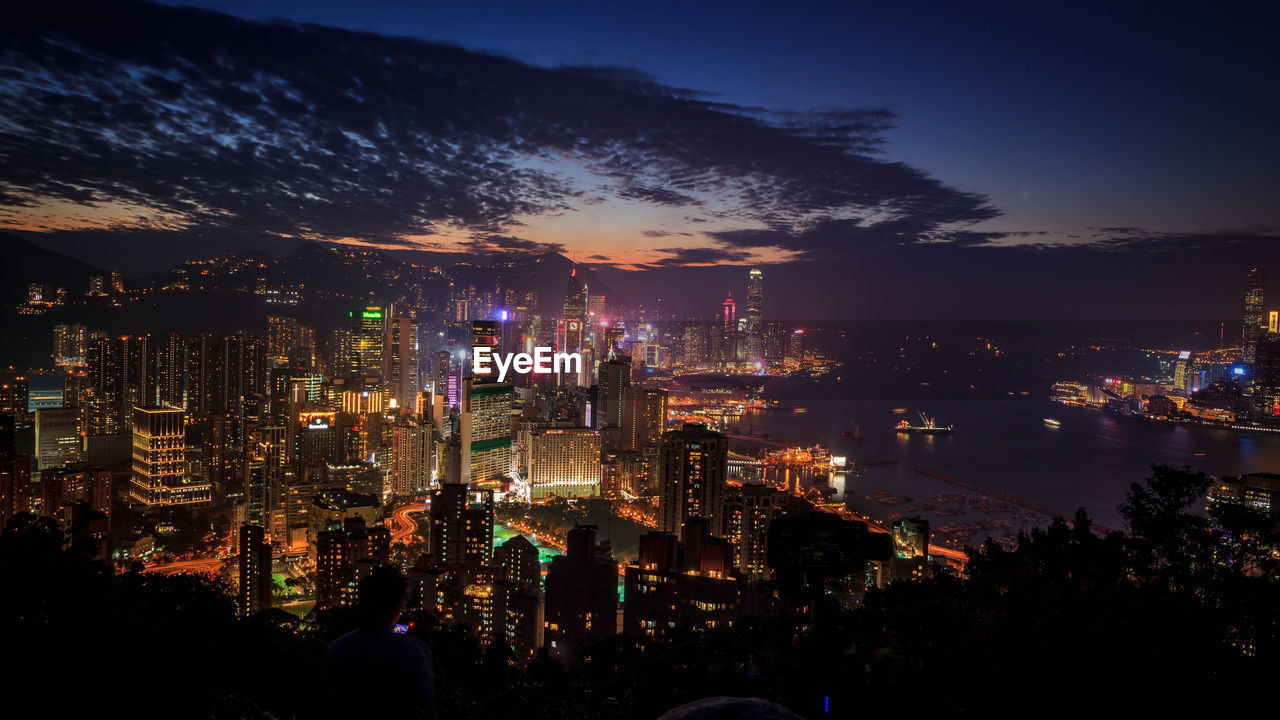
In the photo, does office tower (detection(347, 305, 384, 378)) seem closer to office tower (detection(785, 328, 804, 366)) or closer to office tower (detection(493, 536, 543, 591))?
office tower (detection(493, 536, 543, 591))

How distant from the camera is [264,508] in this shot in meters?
11.9

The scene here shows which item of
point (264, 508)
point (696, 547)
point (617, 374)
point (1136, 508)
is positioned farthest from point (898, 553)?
point (617, 374)

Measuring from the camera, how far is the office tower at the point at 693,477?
36.3 feet

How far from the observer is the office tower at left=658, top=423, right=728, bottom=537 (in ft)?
36.3

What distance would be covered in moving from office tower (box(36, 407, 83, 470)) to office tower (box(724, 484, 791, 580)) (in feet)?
47.1

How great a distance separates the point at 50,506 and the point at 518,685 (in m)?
11.2

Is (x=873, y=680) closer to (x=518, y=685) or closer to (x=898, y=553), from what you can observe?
(x=518, y=685)

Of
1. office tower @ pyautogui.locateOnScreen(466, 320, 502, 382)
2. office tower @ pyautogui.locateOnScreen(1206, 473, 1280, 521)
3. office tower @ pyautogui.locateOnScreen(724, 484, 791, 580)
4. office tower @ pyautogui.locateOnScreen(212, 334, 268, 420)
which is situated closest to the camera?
office tower @ pyautogui.locateOnScreen(1206, 473, 1280, 521)

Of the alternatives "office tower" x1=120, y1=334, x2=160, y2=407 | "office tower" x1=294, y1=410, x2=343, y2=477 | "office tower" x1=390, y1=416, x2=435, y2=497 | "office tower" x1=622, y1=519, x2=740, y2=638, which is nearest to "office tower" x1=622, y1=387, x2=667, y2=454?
"office tower" x1=390, y1=416, x2=435, y2=497

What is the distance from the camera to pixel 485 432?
1694cm

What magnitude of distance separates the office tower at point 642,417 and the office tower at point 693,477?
283 inches

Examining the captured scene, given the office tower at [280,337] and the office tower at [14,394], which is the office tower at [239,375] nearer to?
the office tower at [14,394]

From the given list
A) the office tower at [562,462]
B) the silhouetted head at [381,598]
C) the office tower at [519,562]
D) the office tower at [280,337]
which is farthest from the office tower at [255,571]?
the office tower at [280,337]

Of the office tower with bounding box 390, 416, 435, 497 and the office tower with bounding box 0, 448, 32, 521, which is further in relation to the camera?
the office tower with bounding box 390, 416, 435, 497
